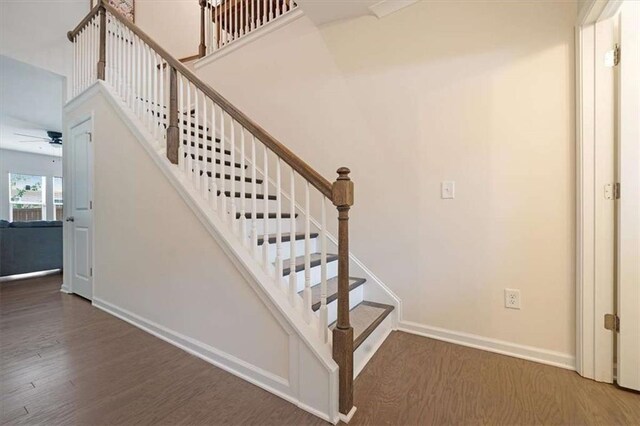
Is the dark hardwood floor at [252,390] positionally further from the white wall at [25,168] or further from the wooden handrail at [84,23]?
the white wall at [25,168]

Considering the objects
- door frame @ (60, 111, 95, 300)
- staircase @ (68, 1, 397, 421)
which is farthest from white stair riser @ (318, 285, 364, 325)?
door frame @ (60, 111, 95, 300)

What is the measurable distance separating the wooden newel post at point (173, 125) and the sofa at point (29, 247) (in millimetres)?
3861

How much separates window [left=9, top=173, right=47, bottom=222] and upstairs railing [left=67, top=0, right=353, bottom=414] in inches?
270

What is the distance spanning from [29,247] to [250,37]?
4.42 meters

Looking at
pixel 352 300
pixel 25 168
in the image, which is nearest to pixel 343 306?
pixel 352 300

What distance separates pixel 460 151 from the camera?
2029 mm

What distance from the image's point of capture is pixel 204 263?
187 cm

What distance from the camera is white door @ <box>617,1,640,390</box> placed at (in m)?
1.51

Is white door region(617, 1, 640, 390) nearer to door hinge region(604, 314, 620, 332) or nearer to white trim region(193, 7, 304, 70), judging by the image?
door hinge region(604, 314, 620, 332)

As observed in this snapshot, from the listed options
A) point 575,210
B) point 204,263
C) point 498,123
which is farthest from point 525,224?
point 204,263

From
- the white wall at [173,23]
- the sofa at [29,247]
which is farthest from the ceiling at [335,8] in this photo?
the sofa at [29,247]

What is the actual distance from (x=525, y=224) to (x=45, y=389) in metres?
2.97

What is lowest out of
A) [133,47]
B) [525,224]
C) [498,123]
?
[525,224]

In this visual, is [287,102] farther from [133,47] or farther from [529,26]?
[529,26]
